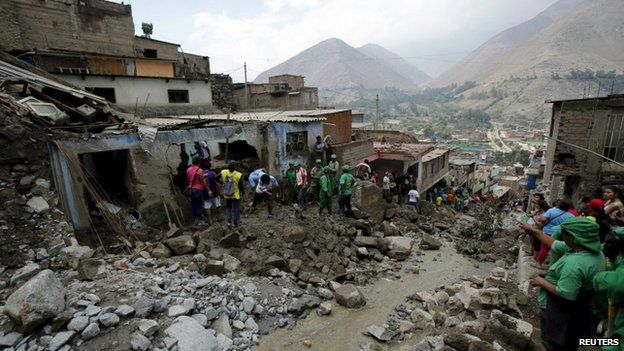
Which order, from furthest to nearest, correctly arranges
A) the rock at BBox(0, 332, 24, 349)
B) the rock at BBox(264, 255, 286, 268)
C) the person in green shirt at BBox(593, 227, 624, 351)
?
1. the rock at BBox(264, 255, 286, 268)
2. the rock at BBox(0, 332, 24, 349)
3. the person in green shirt at BBox(593, 227, 624, 351)

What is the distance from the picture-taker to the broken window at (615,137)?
1022 centimetres

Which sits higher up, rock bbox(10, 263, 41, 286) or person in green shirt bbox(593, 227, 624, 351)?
person in green shirt bbox(593, 227, 624, 351)

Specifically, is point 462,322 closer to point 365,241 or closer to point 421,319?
point 421,319

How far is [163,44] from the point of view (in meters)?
24.6

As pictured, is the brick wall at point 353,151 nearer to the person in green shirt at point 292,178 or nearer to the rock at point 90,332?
the person in green shirt at point 292,178

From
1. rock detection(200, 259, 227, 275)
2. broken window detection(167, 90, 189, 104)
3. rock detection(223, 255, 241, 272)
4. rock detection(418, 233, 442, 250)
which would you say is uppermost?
broken window detection(167, 90, 189, 104)

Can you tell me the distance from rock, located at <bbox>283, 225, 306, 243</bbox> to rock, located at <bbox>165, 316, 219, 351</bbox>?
11.4ft

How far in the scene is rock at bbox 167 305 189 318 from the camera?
15.5ft

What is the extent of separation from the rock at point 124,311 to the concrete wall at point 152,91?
12.0 meters

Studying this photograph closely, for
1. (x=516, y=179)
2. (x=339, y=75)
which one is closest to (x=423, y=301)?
(x=516, y=179)

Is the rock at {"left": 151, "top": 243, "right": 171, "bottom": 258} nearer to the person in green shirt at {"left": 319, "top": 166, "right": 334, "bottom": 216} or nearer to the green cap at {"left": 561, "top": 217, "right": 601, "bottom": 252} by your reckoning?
the person in green shirt at {"left": 319, "top": 166, "right": 334, "bottom": 216}

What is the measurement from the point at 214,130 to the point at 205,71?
19.1 metres

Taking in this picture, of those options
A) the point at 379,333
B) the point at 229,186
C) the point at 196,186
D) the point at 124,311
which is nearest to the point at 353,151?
the point at 229,186

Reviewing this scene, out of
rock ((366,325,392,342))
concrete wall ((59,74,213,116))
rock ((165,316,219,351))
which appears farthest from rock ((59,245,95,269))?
concrete wall ((59,74,213,116))
